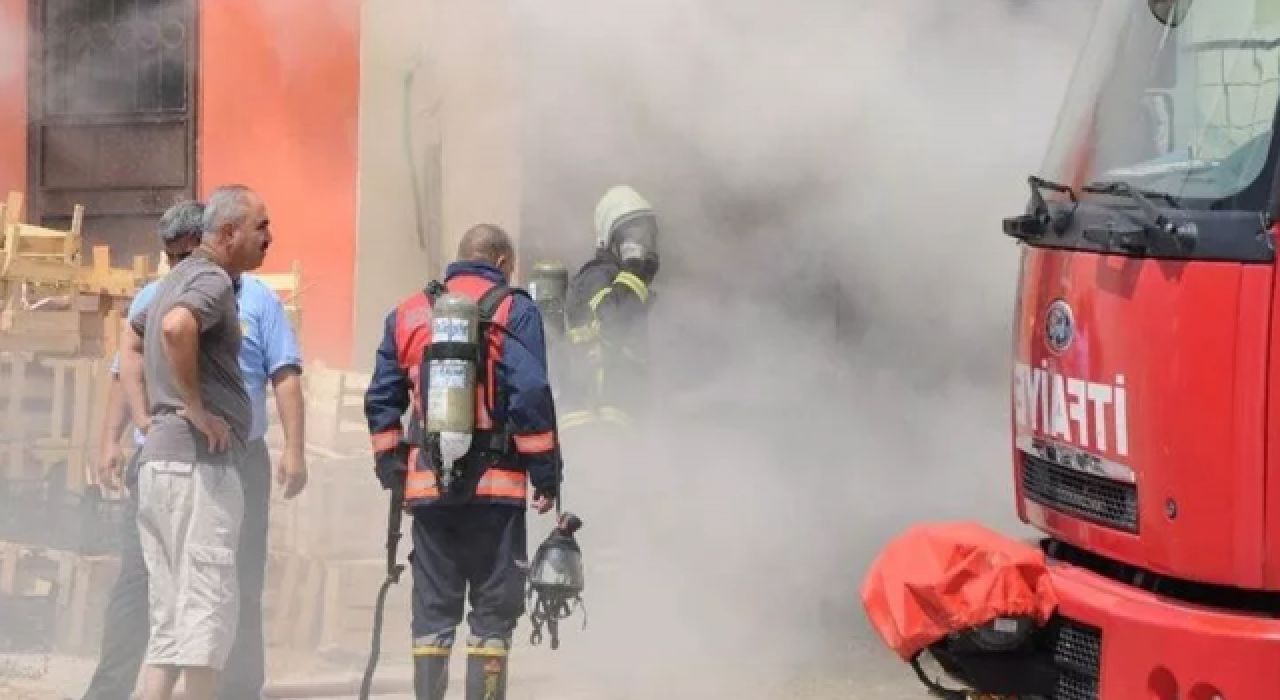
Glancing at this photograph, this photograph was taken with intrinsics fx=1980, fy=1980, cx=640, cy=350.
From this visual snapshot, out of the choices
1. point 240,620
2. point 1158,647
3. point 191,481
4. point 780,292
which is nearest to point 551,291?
point 780,292

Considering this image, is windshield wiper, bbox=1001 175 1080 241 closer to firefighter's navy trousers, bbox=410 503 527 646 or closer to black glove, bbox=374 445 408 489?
firefighter's navy trousers, bbox=410 503 527 646

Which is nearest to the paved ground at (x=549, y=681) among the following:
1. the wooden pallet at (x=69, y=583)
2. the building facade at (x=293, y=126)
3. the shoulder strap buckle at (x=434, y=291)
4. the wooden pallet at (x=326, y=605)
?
the wooden pallet at (x=69, y=583)

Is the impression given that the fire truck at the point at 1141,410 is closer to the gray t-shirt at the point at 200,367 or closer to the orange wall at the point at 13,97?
the gray t-shirt at the point at 200,367

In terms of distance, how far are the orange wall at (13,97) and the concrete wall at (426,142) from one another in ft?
6.58

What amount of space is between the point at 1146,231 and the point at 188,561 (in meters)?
2.85

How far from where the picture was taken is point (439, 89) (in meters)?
8.15

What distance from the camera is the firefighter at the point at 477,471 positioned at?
223 inches

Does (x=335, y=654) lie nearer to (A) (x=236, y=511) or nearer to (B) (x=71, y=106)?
(A) (x=236, y=511)

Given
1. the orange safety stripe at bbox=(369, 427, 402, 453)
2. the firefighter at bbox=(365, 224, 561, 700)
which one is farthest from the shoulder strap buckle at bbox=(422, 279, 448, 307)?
the orange safety stripe at bbox=(369, 427, 402, 453)

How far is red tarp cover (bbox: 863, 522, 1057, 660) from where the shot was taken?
405 centimetres

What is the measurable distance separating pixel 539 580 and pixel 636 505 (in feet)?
7.15

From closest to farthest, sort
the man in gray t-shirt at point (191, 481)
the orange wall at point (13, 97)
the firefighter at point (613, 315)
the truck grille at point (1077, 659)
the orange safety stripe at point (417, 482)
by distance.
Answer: the truck grille at point (1077, 659), the man in gray t-shirt at point (191, 481), the orange safety stripe at point (417, 482), the firefighter at point (613, 315), the orange wall at point (13, 97)

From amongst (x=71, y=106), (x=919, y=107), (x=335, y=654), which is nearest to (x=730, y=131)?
(x=919, y=107)

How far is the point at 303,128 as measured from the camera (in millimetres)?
9094
